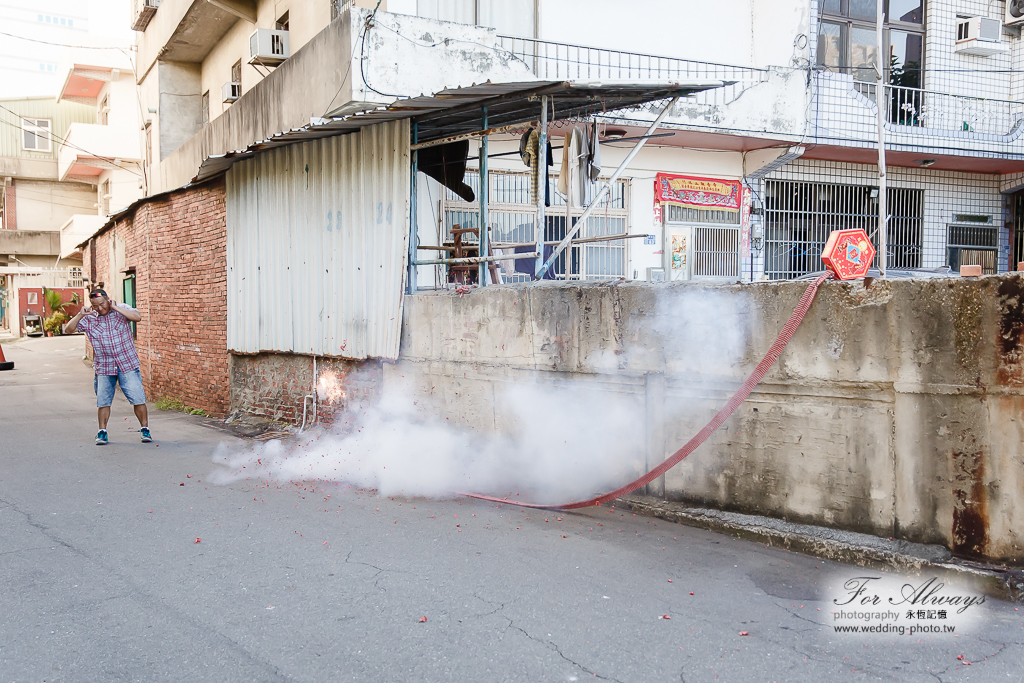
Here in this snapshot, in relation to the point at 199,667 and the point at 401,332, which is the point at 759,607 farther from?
the point at 401,332

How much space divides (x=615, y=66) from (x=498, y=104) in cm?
548

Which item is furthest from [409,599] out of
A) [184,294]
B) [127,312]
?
[184,294]

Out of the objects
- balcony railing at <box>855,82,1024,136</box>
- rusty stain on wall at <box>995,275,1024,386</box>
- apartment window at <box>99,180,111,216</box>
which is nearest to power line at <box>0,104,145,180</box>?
apartment window at <box>99,180,111,216</box>

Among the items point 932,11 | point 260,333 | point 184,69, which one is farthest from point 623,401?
point 184,69

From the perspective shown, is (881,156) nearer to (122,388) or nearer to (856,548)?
(856,548)

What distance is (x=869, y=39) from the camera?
14.0 meters

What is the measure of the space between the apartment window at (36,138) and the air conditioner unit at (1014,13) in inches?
1553

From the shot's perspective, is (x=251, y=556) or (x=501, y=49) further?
(x=501, y=49)

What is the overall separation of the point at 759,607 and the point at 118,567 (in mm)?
3807

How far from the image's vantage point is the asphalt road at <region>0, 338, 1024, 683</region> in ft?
10.7

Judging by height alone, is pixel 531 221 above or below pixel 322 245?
above

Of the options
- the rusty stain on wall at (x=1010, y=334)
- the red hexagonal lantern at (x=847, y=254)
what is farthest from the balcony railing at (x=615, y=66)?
the rusty stain on wall at (x=1010, y=334)

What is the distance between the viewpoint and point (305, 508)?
5.83 m

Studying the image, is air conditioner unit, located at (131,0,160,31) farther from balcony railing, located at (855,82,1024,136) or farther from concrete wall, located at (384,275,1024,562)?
concrete wall, located at (384,275,1024,562)
